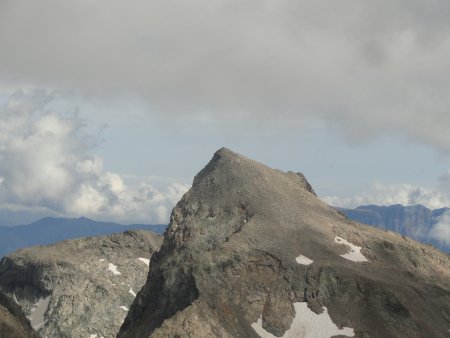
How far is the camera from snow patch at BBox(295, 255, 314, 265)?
125 m

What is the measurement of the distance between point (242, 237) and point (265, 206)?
45.4 feet

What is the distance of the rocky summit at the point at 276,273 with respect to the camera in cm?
11075

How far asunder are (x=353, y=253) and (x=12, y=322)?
70869 mm

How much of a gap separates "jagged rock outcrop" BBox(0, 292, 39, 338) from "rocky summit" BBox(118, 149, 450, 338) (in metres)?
19.7

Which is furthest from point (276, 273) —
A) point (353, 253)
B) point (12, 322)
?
point (12, 322)

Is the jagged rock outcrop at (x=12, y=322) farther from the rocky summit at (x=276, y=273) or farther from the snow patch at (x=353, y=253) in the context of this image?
the snow patch at (x=353, y=253)

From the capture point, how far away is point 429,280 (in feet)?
433

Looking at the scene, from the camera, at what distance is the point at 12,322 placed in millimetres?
82500

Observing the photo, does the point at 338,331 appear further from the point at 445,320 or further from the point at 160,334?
the point at 160,334

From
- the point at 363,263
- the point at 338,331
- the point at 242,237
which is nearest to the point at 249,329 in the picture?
the point at 338,331

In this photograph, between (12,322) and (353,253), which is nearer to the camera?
(12,322)

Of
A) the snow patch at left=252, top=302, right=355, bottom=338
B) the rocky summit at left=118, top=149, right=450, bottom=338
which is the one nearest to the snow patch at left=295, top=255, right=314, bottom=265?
the rocky summit at left=118, top=149, right=450, bottom=338

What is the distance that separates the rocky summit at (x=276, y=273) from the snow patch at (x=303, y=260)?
12.8 inches

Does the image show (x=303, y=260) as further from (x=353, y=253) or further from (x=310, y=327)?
(x=310, y=327)
